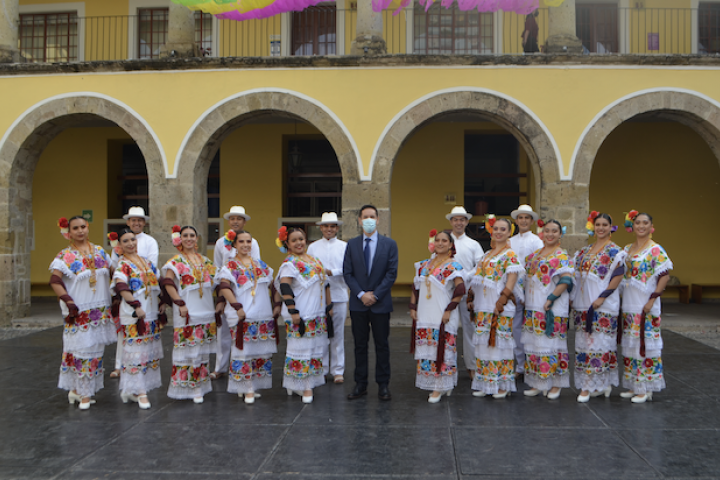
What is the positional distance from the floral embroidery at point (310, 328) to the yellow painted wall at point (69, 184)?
9.36 metres

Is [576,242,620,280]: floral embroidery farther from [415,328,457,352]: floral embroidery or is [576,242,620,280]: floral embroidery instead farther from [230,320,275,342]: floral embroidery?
[230,320,275,342]: floral embroidery

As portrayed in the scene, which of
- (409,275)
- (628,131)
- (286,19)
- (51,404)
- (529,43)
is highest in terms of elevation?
(286,19)

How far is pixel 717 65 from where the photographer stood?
9.27 meters

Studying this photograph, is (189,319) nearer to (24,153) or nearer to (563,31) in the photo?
(24,153)

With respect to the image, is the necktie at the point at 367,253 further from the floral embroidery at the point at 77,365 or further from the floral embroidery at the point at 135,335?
the floral embroidery at the point at 77,365

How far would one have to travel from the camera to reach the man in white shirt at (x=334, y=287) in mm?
6102

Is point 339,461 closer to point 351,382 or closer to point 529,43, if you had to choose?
point 351,382

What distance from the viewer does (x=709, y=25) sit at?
1173 cm

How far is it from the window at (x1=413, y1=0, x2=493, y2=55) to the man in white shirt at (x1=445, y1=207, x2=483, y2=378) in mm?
6445

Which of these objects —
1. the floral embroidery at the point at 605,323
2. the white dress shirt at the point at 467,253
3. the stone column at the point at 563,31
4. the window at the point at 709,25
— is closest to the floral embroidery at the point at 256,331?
the white dress shirt at the point at 467,253

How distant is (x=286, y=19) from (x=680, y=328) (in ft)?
31.2

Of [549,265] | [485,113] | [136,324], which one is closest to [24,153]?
[136,324]

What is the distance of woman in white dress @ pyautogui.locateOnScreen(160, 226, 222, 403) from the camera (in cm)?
514

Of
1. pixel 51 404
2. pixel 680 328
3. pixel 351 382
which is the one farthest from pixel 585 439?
pixel 680 328
